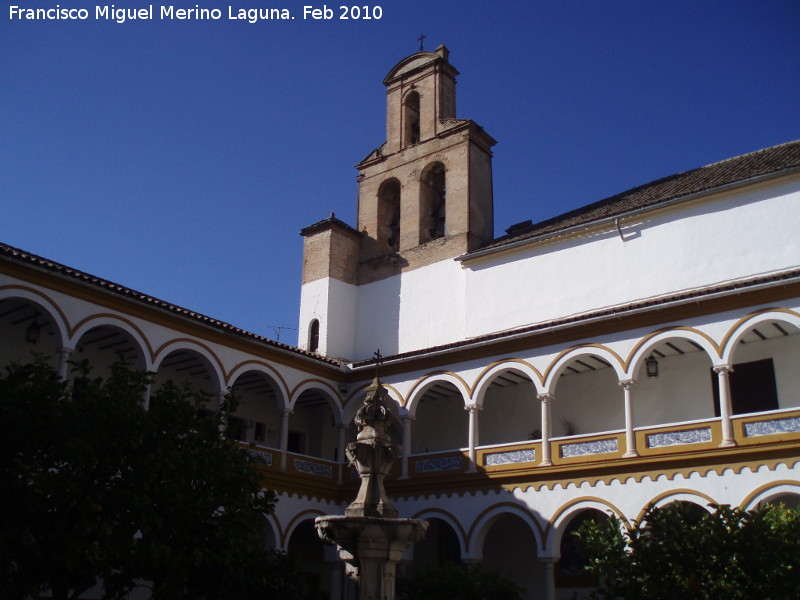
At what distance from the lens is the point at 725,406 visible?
49.1 ft

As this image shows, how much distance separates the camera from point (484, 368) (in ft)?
59.2

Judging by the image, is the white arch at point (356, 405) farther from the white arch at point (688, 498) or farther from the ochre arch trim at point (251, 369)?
the white arch at point (688, 498)

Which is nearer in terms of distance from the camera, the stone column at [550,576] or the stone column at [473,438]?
the stone column at [550,576]

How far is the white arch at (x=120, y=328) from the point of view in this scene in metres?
15.2

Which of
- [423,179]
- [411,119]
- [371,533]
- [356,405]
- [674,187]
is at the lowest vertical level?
[371,533]

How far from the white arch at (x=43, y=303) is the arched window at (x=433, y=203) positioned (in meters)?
9.52

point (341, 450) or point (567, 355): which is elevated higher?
point (567, 355)

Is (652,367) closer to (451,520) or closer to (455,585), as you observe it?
(451,520)

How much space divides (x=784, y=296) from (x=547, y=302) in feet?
17.6

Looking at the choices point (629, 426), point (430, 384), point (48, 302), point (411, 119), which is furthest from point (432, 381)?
point (411, 119)

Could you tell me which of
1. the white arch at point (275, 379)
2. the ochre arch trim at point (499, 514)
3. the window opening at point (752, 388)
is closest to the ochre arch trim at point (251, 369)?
the white arch at point (275, 379)

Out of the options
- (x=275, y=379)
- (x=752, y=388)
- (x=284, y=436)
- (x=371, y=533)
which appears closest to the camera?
(x=371, y=533)

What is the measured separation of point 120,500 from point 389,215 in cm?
1579

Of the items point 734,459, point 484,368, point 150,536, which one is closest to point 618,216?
point 484,368
